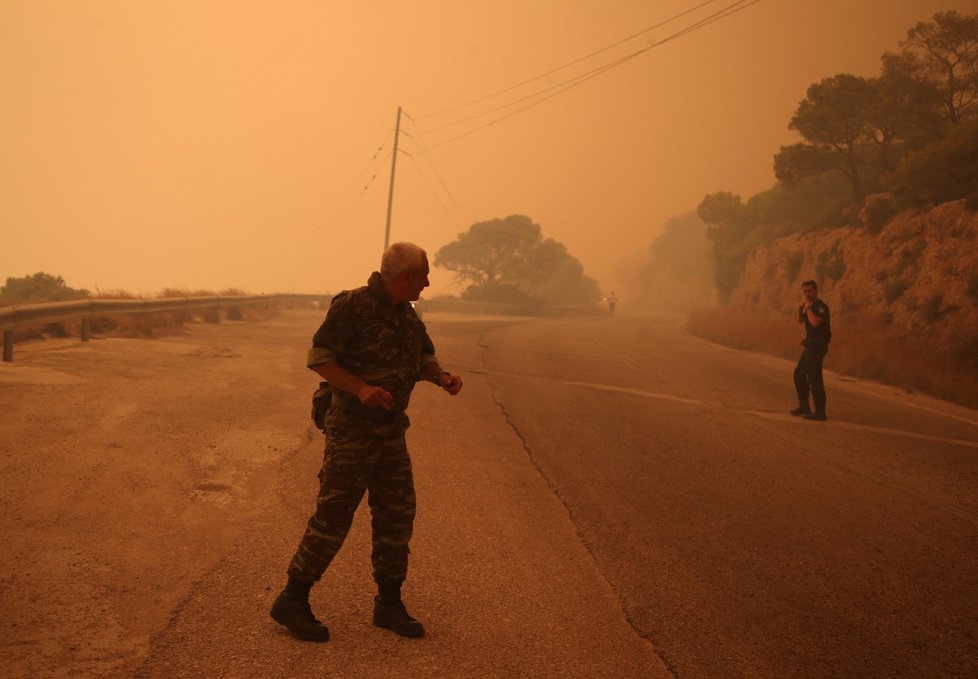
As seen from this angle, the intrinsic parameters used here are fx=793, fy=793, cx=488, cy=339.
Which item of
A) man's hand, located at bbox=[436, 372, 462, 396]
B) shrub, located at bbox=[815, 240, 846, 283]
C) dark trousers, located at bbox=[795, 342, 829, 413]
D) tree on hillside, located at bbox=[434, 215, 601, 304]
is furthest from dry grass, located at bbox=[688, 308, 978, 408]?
tree on hillside, located at bbox=[434, 215, 601, 304]

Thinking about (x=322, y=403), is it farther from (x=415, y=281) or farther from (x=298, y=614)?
(x=298, y=614)

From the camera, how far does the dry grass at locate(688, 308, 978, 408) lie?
1650 cm

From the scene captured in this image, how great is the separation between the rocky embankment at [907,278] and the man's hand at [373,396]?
18.3 metres

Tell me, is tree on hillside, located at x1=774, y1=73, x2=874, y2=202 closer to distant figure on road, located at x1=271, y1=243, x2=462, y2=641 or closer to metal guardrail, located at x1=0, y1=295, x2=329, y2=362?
metal guardrail, located at x1=0, y1=295, x2=329, y2=362

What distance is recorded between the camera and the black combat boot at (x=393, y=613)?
155 inches

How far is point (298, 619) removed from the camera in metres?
3.82

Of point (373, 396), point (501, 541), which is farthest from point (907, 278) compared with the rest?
point (373, 396)

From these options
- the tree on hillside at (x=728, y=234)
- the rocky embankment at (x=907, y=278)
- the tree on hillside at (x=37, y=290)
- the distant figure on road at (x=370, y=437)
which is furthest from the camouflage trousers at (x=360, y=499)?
the tree on hillside at (x=728, y=234)

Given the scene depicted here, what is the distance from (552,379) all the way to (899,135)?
941 inches

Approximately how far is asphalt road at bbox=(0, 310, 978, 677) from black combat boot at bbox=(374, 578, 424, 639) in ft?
0.21

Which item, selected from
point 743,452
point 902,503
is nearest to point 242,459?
point 743,452

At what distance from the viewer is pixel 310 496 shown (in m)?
6.26

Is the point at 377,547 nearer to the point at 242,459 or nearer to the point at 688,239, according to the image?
the point at 242,459

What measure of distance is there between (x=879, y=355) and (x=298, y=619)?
62.0 feet
